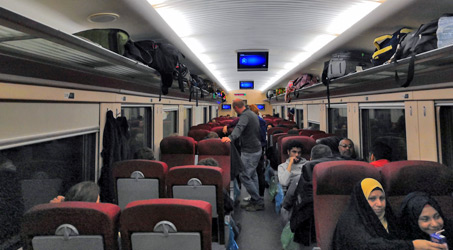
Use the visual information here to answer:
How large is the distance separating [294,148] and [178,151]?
199 cm

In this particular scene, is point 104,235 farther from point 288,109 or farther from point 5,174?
point 288,109

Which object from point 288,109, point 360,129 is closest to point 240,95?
point 288,109

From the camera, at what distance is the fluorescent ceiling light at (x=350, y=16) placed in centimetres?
279

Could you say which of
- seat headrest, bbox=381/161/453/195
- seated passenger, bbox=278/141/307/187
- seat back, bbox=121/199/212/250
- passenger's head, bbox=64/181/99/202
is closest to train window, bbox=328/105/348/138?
seated passenger, bbox=278/141/307/187

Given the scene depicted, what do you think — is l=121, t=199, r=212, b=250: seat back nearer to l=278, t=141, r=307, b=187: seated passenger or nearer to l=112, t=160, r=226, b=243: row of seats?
l=112, t=160, r=226, b=243: row of seats

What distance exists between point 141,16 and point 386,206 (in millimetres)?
2946

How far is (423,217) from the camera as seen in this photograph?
187cm

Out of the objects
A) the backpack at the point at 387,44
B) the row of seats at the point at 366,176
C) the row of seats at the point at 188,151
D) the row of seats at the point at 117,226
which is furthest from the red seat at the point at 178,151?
the backpack at the point at 387,44

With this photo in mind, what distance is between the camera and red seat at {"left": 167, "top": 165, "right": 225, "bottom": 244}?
8.34 feet

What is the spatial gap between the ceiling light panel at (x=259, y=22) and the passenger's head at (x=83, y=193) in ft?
6.24

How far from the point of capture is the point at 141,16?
2773 mm

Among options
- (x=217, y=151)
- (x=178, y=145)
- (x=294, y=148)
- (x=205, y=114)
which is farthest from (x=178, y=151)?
(x=205, y=114)

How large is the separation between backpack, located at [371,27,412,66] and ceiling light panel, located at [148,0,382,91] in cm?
40

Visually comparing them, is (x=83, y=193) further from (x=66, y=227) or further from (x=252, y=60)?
(x=252, y=60)
